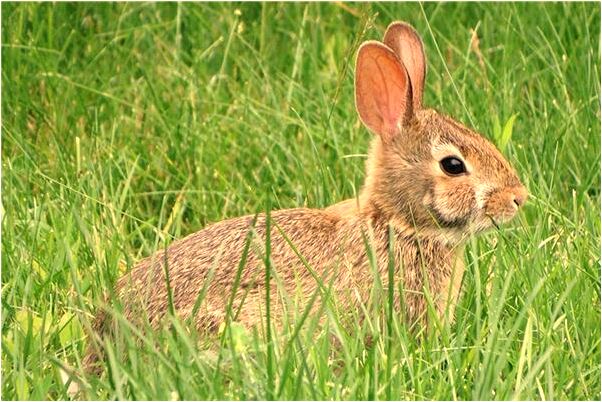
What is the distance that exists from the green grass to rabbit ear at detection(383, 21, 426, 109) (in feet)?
0.23

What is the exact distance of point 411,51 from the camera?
5.45 m

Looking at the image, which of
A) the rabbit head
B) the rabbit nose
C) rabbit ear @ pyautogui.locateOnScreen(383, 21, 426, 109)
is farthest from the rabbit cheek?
rabbit ear @ pyautogui.locateOnScreen(383, 21, 426, 109)

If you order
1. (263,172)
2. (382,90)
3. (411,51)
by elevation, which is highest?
(411,51)

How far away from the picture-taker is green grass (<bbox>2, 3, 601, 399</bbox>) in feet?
13.4

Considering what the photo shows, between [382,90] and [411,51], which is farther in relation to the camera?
[411,51]

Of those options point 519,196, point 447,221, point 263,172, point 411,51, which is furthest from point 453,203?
point 263,172

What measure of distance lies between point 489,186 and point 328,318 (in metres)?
1.10

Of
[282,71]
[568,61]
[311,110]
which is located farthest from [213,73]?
[568,61]

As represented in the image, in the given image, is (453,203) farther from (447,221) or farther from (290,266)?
(290,266)

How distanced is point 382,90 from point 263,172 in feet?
2.96

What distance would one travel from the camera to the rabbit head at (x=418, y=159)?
5.04m

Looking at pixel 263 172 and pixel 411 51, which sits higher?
pixel 411 51

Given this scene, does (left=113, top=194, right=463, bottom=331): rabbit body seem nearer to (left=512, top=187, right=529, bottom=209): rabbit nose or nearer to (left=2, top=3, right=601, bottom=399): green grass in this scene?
(left=2, top=3, right=601, bottom=399): green grass

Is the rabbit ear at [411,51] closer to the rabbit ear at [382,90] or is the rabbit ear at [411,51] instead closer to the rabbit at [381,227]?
the rabbit at [381,227]
